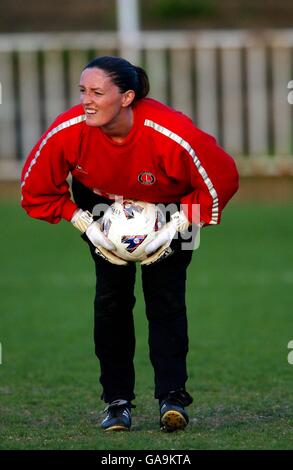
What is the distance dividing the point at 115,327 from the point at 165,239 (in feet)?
1.68

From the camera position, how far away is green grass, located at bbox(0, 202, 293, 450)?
5.77 metres

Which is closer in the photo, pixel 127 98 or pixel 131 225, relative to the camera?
pixel 127 98

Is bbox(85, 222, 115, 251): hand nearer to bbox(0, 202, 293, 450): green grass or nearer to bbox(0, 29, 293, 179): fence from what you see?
bbox(0, 202, 293, 450): green grass

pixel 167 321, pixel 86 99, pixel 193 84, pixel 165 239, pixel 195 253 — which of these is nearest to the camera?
pixel 86 99

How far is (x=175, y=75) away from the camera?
55.1ft

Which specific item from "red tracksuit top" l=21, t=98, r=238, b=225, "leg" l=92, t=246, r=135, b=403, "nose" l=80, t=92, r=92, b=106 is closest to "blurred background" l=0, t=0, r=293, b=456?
"leg" l=92, t=246, r=135, b=403

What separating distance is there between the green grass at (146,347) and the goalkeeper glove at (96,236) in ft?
2.54

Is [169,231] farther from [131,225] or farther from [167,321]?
[167,321]

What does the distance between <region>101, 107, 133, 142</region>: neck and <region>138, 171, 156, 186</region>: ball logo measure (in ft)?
0.58

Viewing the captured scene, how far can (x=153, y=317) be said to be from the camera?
591cm

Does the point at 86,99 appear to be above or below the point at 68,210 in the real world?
above

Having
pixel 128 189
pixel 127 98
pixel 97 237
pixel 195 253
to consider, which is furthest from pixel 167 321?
pixel 195 253

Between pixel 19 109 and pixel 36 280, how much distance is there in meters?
6.06
